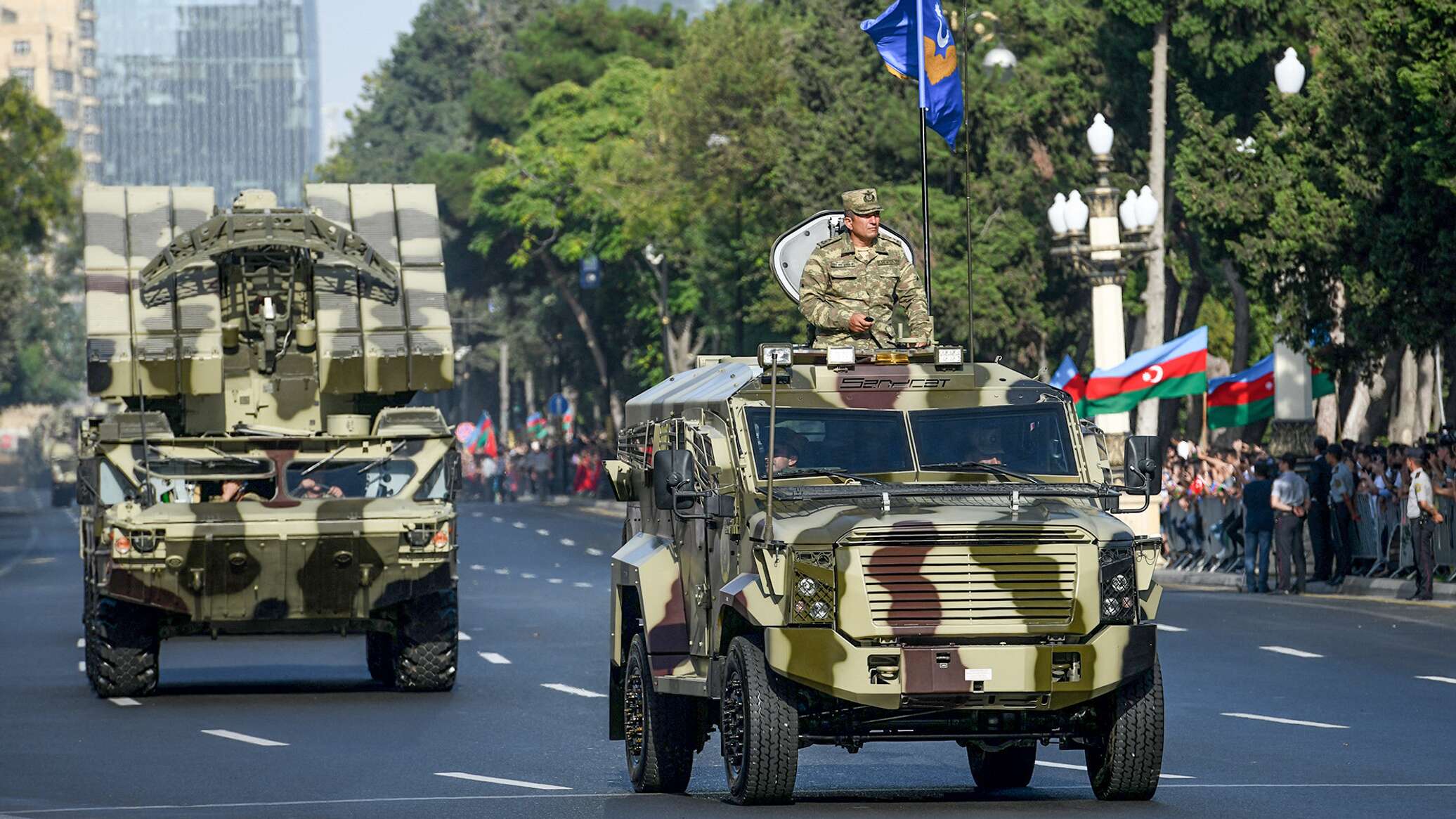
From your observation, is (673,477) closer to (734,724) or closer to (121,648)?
(734,724)

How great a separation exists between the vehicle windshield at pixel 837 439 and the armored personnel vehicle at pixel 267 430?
7.98 m

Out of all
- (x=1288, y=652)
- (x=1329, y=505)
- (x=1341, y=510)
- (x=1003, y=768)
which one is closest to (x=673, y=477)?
(x=1003, y=768)

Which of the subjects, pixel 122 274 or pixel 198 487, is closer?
pixel 198 487

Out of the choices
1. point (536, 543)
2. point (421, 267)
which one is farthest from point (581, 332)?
point (421, 267)

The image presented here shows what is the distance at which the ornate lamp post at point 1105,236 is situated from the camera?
37.2 metres

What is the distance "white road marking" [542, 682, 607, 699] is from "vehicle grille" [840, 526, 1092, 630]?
893 cm

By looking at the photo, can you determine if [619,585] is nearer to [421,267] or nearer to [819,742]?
[819,742]

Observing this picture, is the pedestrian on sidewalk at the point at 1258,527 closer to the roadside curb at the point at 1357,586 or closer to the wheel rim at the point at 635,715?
the roadside curb at the point at 1357,586

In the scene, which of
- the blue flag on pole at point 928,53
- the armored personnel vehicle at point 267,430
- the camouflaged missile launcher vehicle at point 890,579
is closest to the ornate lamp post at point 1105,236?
the blue flag on pole at point 928,53

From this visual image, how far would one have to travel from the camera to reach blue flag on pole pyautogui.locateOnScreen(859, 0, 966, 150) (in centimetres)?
2666

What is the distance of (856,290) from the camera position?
14141mm

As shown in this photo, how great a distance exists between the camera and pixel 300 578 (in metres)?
20.4

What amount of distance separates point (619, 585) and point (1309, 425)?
2740cm

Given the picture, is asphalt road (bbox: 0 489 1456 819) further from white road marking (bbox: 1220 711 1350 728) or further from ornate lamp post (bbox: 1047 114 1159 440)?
ornate lamp post (bbox: 1047 114 1159 440)
